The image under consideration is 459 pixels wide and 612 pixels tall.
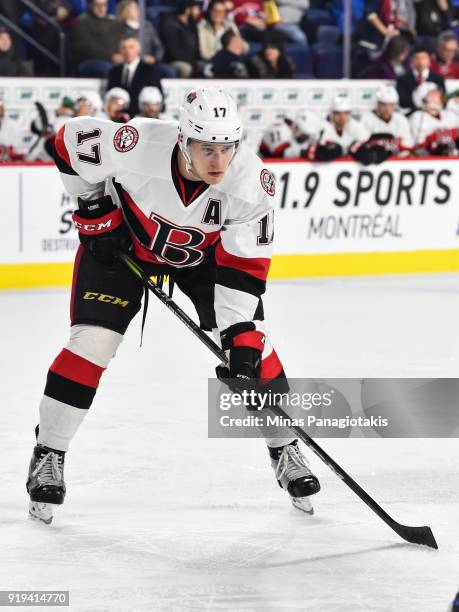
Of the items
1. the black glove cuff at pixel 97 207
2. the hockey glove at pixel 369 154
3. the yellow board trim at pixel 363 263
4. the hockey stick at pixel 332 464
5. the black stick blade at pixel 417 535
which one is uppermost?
the black glove cuff at pixel 97 207

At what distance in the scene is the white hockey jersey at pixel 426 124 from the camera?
10.2m

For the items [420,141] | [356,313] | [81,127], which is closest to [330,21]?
[420,141]

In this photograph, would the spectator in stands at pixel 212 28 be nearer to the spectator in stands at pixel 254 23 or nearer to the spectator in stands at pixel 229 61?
the spectator in stands at pixel 229 61

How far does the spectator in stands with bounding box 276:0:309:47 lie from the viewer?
35.6 feet

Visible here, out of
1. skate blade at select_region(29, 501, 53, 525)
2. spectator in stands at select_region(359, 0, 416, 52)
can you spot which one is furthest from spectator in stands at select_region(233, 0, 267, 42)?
skate blade at select_region(29, 501, 53, 525)

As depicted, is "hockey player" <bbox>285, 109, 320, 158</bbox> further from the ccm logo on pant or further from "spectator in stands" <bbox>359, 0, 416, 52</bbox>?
the ccm logo on pant

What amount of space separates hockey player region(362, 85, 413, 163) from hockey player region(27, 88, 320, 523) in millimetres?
6218

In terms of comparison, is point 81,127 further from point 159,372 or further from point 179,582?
point 159,372

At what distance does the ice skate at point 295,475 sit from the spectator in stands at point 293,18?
294 inches

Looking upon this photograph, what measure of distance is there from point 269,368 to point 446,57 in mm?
7931

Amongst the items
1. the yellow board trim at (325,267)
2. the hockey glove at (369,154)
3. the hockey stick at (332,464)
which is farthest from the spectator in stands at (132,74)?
the hockey stick at (332,464)

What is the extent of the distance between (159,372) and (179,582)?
8.27 ft

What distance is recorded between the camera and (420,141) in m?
10.1

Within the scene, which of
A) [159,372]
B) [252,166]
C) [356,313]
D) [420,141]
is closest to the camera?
[252,166]
